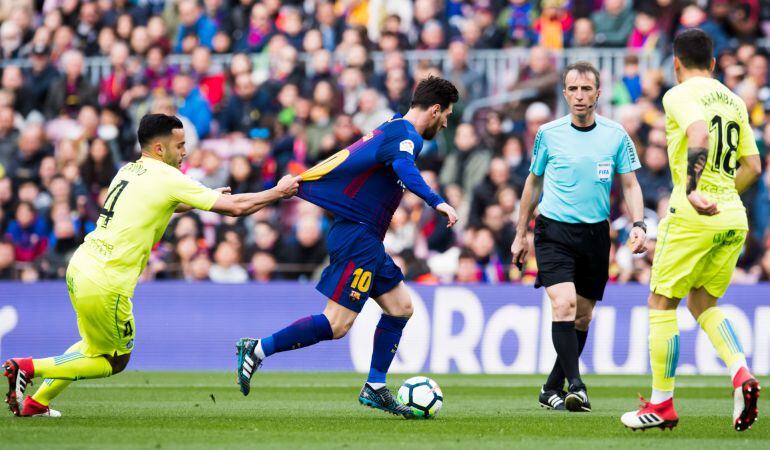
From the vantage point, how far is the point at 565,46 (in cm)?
1906

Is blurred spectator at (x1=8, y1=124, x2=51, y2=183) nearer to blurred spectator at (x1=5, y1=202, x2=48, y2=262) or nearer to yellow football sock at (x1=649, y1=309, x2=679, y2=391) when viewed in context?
blurred spectator at (x1=5, y1=202, x2=48, y2=262)

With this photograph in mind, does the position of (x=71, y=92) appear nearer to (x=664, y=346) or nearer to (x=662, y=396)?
(x=664, y=346)

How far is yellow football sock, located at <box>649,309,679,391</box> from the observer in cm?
819

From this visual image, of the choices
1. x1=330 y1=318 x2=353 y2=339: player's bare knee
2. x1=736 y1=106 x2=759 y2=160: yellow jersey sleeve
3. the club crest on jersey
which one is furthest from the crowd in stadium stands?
x1=736 y1=106 x2=759 y2=160: yellow jersey sleeve

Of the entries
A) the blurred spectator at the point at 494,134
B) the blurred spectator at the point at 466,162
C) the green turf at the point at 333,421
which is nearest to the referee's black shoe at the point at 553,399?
the green turf at the point at 333,421

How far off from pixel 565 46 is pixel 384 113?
10.0ft

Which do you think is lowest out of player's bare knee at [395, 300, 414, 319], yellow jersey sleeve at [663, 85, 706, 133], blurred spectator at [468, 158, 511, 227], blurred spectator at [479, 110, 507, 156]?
player's bare knee at [395, 300, 414, 319]

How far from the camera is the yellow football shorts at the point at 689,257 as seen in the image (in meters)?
8.11

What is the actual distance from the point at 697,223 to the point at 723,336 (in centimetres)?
79

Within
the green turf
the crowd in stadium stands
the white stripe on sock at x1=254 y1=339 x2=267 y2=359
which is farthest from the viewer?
the crowd in stadium stands

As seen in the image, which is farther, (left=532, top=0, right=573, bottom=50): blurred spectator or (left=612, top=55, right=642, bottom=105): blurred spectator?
(left=532, top=0, right=573, bottom=50): blurred spectator

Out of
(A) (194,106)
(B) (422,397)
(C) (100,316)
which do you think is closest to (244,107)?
(A) (194,106)

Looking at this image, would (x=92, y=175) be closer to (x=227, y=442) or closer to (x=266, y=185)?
(x=266, y=185)

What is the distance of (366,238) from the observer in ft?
30.9
